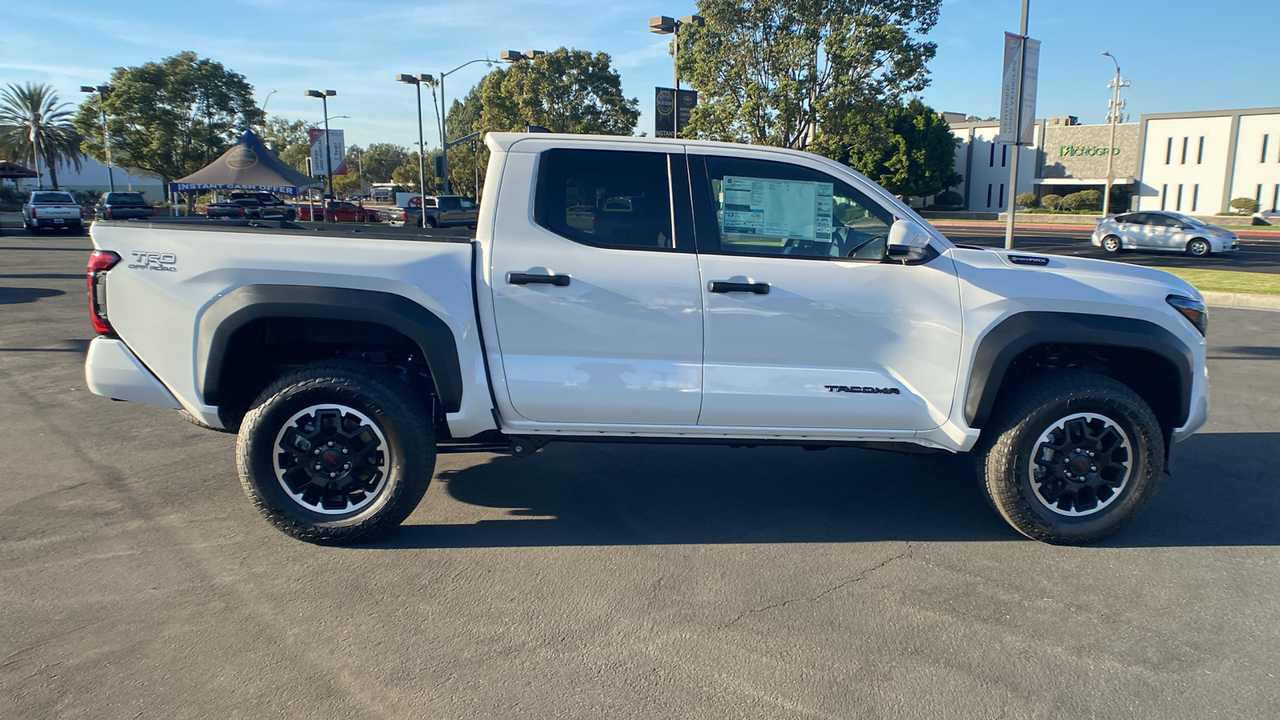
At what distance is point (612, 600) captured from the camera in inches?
147

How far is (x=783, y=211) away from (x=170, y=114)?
5068 centimetres

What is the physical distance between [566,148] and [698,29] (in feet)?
76.1

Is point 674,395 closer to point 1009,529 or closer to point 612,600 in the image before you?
point 612,600

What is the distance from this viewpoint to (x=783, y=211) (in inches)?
171

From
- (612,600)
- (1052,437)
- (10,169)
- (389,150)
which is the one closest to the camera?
(612,600)

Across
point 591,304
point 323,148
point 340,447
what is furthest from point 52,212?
point 591,304

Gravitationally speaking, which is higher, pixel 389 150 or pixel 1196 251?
pixel 389 150

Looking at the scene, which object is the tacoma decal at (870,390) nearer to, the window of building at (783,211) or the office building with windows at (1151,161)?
the window of building at (783,211)

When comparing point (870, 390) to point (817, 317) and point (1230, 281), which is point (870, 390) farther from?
point (1230, 281)

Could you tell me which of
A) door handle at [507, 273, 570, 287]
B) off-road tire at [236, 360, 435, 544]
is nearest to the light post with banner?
door handle at [507, 273, 570, 287]

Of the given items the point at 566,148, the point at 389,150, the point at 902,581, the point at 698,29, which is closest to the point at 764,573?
the point at 902,581

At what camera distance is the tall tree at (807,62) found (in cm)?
2298

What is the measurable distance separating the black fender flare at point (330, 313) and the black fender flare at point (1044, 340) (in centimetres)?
253

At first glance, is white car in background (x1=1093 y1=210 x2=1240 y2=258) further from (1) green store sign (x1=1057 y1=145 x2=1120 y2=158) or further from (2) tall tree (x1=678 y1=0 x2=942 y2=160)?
(1) green store sign (x1=1057 y1=145 x2=1120 y2=158)
